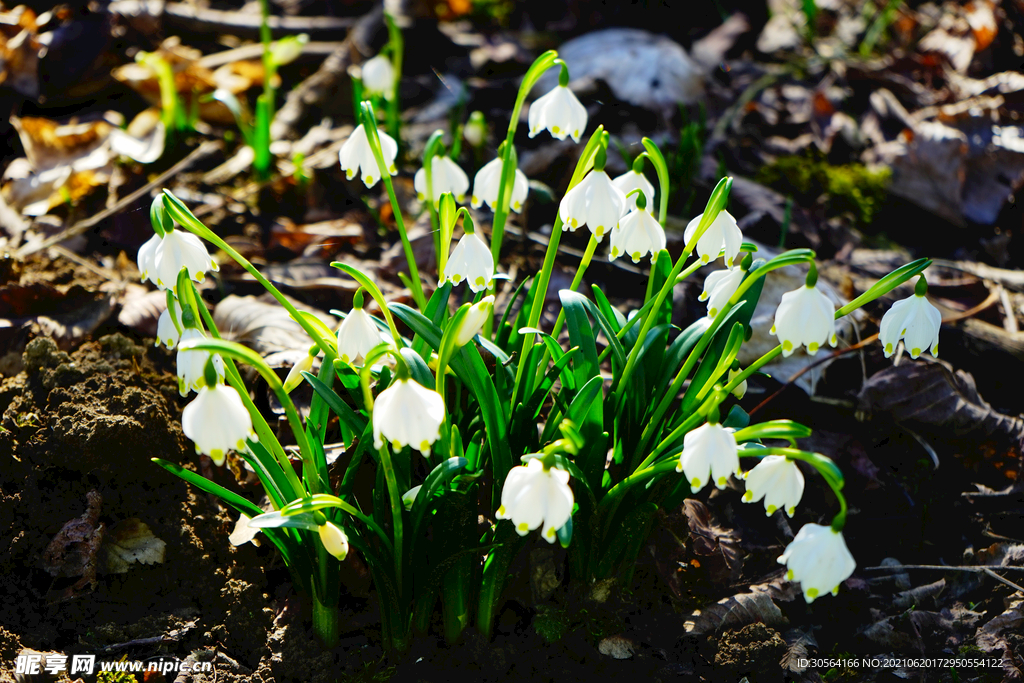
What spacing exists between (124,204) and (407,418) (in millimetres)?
1982

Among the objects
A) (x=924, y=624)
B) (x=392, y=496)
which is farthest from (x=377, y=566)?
(x=924, y=624)

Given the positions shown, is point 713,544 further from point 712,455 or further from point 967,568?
point 712,455

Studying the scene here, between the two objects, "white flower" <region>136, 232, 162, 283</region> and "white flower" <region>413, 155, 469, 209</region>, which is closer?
"white flower" <region>136, 232, 162, 283</region>

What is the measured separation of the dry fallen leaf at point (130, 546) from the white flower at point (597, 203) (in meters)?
1.11

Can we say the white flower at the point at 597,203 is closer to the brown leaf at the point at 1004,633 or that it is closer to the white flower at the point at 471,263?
the white flower at the point at 471,263

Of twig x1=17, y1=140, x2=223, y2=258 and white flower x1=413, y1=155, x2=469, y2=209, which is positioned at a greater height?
white flower x1=413, y1=155, x2=469, y2=209

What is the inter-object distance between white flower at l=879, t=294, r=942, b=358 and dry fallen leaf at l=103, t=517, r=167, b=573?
1.45 meters

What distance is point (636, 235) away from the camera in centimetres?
124

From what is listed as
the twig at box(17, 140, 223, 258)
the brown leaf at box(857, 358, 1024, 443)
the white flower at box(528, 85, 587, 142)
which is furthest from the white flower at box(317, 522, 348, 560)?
the twig at box(17, 140, 223, 258)

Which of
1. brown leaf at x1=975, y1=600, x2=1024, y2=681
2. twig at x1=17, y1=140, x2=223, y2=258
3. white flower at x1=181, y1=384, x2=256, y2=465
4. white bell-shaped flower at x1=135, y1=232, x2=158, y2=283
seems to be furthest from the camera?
twig at x1=17, y1=140, x2=223, y2=258

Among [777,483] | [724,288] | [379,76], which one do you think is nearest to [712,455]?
[777,483]

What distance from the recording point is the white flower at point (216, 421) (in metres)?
0.94

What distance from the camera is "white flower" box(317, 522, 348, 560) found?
3.66 ft

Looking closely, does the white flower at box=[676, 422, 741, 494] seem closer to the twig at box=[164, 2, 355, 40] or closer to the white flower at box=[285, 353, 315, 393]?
the white flower at box=[285, 353, 315, 393]
